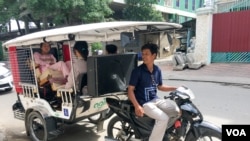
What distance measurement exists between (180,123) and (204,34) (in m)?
11.0

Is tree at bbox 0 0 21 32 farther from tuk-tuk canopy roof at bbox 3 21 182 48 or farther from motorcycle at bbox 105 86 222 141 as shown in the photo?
motorcycle at bbox 105 86 222 141

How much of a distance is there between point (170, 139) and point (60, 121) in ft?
6.45

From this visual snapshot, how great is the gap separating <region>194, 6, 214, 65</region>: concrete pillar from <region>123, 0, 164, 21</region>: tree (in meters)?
9.34

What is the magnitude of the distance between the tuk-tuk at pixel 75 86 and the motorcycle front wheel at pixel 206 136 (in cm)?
111

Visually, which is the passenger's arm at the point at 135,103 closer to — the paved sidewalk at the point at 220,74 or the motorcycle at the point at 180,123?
the motorcycle at the point at 180,123

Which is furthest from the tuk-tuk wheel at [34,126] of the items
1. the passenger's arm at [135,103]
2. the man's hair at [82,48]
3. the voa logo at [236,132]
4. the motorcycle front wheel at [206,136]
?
the voa logo at [236,132]

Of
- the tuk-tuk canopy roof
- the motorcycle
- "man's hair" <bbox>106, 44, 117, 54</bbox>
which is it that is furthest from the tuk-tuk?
the motorcycle

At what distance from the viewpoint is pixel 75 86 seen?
12.7 feet

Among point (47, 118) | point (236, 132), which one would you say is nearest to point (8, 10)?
point (47, 118)

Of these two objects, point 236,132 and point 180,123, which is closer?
point 236,132

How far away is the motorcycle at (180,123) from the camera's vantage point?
3051mm

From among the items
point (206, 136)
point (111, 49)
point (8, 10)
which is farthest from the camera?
point (8, 10)

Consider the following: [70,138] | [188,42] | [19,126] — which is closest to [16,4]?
[188,42]

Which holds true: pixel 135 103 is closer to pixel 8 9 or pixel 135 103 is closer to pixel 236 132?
pixel 236 132
